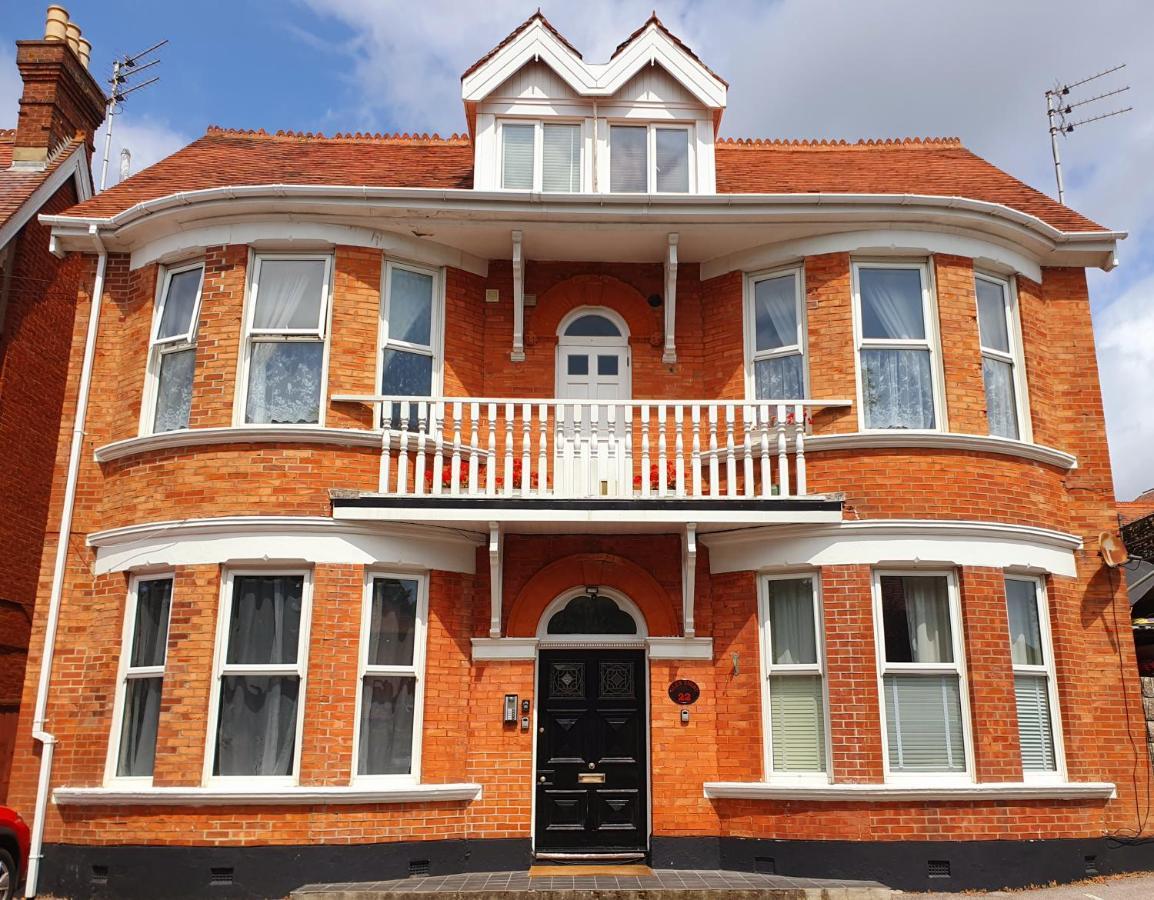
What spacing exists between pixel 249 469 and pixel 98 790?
328cm

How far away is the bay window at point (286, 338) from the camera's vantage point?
1041 centimetres

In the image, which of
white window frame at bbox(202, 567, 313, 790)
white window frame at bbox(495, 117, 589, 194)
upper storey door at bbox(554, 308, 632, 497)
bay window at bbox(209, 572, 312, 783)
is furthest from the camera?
white window frame at bbox(495, 117, 589, 194)

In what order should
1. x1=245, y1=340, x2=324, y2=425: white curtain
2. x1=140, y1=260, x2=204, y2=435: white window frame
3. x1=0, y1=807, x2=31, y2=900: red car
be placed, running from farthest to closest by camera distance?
x1=140, y1=260, x2=204, y2=435: white window frame
x1=245, y1=340, x2=324, y2=425: white curtain
x1=0, y1=807, x2=31, y2=900: red car

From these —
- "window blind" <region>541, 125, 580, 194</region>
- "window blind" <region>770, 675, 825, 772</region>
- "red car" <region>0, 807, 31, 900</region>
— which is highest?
"window blind" <region>541, 125, 580, 194</region>

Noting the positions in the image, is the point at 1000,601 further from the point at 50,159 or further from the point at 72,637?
the point at 50,159

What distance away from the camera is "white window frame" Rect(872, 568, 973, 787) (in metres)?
9.66

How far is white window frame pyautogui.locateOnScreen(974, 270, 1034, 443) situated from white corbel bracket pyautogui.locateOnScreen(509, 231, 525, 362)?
4831 millimetres

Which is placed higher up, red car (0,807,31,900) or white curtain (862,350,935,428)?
white curtain (862,350,935,428)

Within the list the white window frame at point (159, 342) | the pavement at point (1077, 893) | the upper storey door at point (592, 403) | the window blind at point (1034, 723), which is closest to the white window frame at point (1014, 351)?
the window blind at point (1034, 723)

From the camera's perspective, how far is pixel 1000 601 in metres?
10.1

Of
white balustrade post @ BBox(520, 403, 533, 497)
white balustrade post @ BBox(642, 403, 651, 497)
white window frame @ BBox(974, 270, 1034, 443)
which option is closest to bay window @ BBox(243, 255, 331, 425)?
white balustrade post @ BBox(520, 403, 533, 497)

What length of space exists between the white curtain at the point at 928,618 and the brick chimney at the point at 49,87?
13.2 meters

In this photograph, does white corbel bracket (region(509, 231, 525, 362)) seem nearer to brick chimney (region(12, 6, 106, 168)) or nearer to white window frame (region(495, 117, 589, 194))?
white window frame (region(495, 117, 589, 194))

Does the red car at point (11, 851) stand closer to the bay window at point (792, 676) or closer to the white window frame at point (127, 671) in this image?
the white window frame at point (127, 671)
